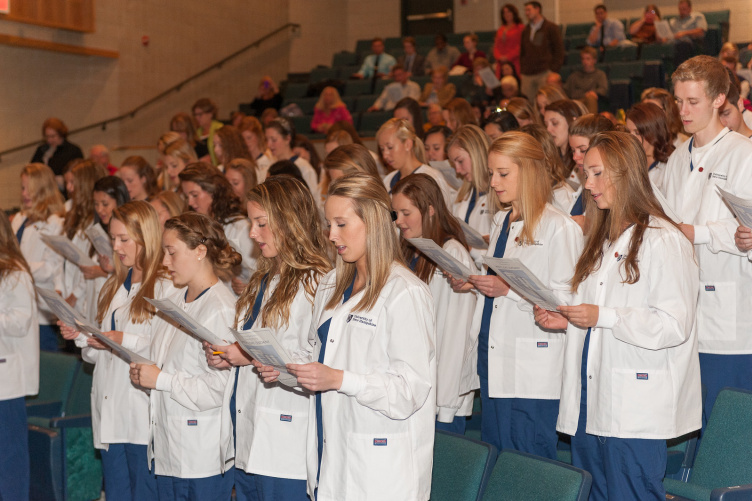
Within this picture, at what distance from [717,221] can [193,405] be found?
2355mm

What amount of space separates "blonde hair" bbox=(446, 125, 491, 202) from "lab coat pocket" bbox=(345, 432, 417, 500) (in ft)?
8.63

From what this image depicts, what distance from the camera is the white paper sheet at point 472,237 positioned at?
13.9 ft

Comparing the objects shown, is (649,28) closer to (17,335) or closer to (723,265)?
(723,265)

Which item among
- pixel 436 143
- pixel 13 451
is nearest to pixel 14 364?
pixel 13 451

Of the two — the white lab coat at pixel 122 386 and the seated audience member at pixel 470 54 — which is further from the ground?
the seated audience member at pixel 470 54

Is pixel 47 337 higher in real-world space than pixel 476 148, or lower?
lower

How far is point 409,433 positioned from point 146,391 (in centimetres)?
171

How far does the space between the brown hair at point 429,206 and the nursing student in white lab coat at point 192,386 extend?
0.98 metres

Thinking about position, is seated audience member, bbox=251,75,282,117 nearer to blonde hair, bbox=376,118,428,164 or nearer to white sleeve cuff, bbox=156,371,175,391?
blonde hair, bbox=376,118,428,164

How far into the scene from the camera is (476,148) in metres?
5.04

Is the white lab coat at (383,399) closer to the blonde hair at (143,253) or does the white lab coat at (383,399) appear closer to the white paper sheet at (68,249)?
Result: the blonde hair at (143,253)

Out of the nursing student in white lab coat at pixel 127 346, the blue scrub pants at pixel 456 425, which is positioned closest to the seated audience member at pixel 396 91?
the blue scrub pants at pixel 456 425

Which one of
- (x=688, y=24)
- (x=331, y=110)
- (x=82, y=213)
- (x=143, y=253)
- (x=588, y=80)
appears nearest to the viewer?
(x=143, y=253)

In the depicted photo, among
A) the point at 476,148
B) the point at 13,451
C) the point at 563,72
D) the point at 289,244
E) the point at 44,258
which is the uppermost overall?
the point at 563,72
